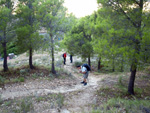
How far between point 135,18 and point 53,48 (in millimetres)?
6504

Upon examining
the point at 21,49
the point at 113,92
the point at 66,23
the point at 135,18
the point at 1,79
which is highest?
the point at 66,23

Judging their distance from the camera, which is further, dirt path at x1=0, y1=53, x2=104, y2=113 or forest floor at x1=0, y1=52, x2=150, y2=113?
dirt path at x1=0, y1=53, x2=104, y2=113

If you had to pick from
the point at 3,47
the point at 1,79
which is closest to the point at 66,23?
the point at 3,47

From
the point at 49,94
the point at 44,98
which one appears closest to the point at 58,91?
the point at 49,94

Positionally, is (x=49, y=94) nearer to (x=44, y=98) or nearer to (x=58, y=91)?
(x=44, y=98)

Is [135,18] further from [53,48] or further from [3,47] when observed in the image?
[3,47]

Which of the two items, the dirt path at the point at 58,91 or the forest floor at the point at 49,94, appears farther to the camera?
the dirt path at the point at 58,91

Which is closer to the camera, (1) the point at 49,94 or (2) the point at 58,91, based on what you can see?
(1) the point at 49,94

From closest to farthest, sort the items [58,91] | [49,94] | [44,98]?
[44,98], [49,94], [58,91]

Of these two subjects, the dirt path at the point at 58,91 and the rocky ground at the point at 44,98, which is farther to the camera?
the dirt path at the point at 58,91

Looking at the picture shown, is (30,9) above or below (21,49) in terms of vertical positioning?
above

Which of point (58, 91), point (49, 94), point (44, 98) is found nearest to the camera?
point (44, 98)

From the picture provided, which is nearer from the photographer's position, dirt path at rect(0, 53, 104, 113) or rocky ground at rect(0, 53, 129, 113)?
rocky ground at rect(0, 53, 129, 113)

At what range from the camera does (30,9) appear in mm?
10711
